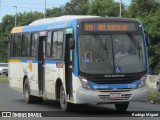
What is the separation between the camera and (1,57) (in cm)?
9644

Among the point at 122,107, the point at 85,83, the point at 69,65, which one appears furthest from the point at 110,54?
the point at 122,107

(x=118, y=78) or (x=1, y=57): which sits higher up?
(x=118, y=78)

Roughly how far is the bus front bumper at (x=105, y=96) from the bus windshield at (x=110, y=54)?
628 millimetres

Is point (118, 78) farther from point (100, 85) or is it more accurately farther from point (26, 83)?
point (26, 83)

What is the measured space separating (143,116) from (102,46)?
2.46 metres

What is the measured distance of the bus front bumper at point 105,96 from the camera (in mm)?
16031

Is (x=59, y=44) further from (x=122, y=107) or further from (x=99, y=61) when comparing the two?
(x=122, y=107)

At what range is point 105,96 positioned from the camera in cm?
1614

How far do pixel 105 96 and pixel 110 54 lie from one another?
4.27 feet

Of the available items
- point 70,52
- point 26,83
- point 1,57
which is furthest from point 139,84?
point 1,57

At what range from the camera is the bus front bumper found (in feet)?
52.6

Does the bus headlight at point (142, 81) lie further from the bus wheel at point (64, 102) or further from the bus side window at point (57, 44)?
the bus side window at point (57, 44)

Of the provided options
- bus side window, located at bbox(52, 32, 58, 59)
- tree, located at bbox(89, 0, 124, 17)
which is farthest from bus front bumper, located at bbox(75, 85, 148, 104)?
tree, located at bbox(89, 0, 124, 17)

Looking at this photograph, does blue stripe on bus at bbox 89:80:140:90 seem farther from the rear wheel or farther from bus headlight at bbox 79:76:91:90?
the rear wheel
